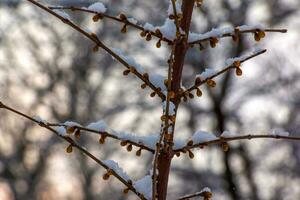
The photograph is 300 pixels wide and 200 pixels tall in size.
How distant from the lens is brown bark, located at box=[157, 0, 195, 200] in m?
1.76

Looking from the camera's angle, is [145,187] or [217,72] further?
[217,72]

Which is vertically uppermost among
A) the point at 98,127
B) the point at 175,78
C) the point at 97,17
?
the point at 97,17

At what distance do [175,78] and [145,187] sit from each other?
0.31 metres

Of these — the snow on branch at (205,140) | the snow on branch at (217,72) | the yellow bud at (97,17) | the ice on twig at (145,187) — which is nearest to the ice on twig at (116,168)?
the ice on twig at (145,187)

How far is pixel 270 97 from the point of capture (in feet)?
→ 37.9

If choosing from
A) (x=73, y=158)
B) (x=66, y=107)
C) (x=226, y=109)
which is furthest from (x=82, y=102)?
(x=226, y=109)

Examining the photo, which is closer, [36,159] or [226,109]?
[226,109]

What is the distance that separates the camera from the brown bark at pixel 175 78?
5.77ft

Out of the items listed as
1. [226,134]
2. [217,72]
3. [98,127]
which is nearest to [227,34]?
[217,72]

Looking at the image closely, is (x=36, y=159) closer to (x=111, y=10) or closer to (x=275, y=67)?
(x=111, y=10)

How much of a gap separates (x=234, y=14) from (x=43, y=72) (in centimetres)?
575

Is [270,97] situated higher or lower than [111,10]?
lower

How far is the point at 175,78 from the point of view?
1.81 metres

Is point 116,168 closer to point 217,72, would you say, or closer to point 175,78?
point 175,78
